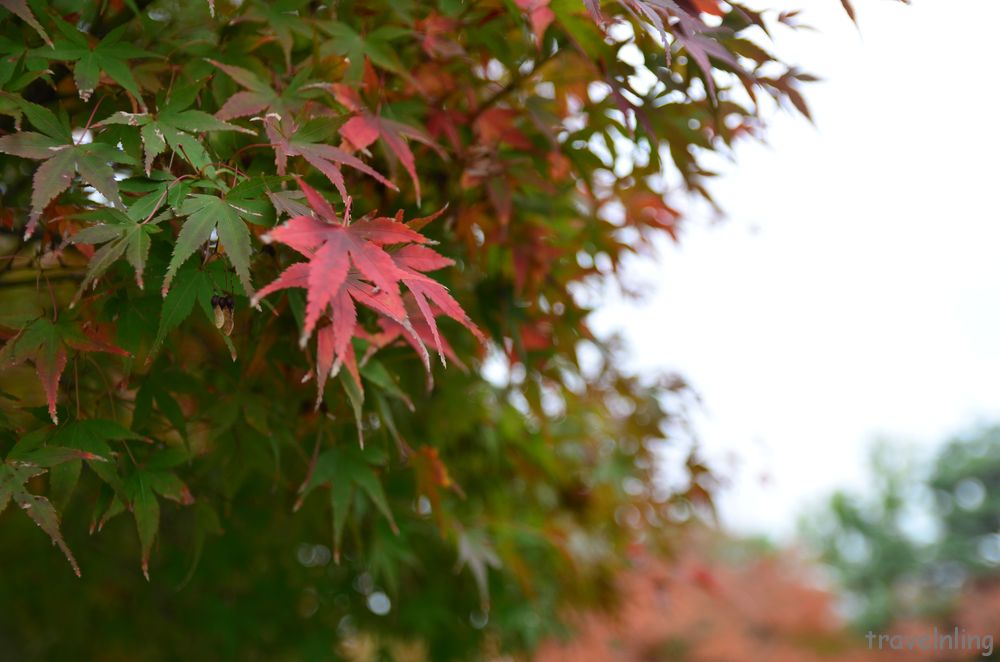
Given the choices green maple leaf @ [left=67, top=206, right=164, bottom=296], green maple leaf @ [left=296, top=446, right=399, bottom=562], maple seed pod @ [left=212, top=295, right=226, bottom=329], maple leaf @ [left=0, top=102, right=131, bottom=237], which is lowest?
green maple leaf @ [left=296, top=446, right=399, bottom=562]

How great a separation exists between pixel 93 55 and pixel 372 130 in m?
0.43

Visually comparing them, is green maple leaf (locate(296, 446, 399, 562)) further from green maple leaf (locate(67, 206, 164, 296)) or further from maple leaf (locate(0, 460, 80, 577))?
green maple leaf (locate(67, 206, 164, 296))

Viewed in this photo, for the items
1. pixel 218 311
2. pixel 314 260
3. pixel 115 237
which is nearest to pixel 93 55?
pixel 115 237

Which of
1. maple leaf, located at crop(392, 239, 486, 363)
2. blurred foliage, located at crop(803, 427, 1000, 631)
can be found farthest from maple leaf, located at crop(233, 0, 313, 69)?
blurred foliage, located at crop(803, 427, 1000, 631)

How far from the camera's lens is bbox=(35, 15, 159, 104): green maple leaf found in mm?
1281

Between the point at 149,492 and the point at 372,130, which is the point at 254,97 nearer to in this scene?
the point at 372,130

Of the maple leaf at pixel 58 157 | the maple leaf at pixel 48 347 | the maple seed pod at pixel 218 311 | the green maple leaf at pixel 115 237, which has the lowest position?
the maple leaf at pixel 48 347

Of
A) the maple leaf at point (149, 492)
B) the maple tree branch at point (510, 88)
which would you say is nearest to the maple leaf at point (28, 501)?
the maple leaf at point (149, 492)

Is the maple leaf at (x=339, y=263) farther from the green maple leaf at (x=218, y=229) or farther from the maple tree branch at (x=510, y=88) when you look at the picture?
the maple tree branch at (x=510, y=88)

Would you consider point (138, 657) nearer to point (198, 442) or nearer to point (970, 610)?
point (198, 442)

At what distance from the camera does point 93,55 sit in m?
1.31

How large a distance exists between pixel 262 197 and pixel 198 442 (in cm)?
75

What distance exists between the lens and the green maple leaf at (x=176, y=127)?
117 centimetres

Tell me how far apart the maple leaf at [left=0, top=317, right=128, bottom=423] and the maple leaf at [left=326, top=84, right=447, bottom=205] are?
498mm
